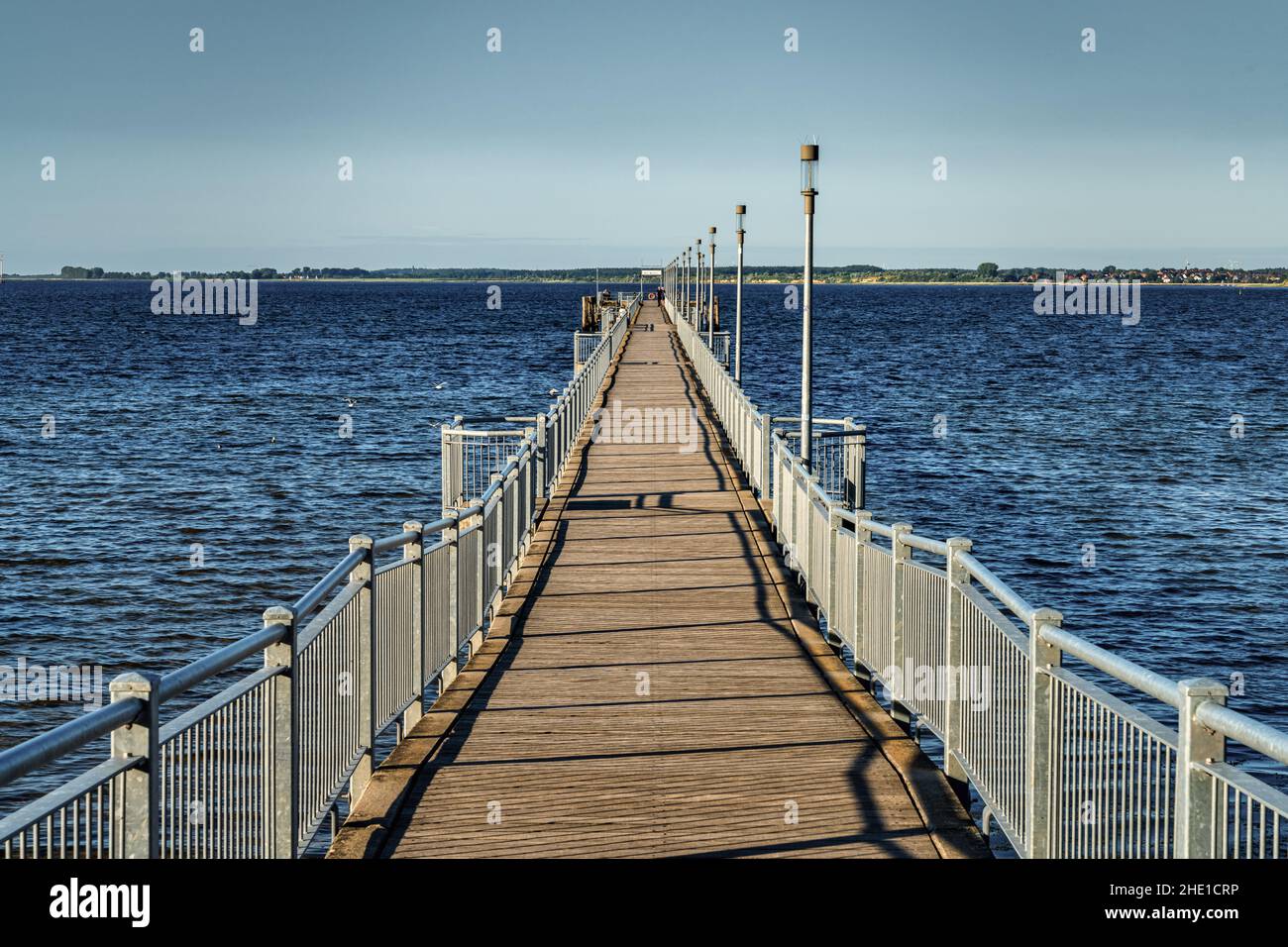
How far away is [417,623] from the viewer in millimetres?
9648

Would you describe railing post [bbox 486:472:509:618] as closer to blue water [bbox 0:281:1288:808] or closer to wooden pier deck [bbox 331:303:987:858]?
wooden pier deck [bbox 331:303:987:858]

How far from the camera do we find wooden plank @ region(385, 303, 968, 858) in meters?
7.37

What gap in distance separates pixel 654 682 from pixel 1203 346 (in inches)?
4244

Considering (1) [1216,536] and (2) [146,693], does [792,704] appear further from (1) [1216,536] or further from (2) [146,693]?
(1) [1216,536]

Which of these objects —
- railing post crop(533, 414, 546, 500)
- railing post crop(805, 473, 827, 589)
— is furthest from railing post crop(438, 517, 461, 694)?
railing post crop(533, 414, 546, 500)

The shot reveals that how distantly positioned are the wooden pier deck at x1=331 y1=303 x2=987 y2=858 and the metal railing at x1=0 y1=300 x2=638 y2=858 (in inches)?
15.1

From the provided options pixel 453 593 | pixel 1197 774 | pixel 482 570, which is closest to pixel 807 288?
pixel 482 570

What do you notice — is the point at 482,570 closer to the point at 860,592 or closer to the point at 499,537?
the point at 499,537

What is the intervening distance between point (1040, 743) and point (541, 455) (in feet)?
43.1

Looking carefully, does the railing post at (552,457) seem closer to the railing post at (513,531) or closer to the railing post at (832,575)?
the railing post at (513,531)

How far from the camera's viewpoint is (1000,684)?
7.36 meters

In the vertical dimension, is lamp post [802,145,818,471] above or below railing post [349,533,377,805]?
above

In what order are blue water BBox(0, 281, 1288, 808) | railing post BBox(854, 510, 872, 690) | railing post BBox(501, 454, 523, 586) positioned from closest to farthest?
railing post BBox(854, 510, 872, 690), railing post BBox(501, 454, 523, 586), blue water BBox(0, 281, 1288, 808)
